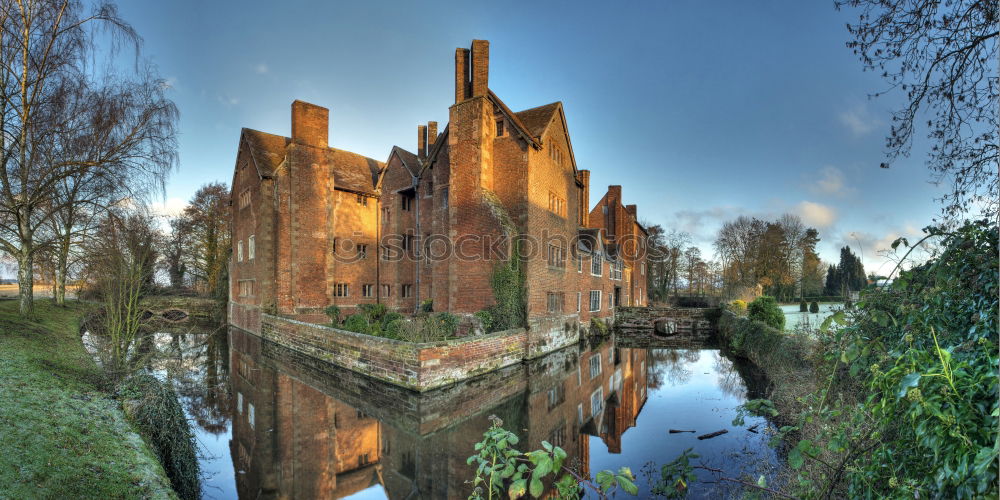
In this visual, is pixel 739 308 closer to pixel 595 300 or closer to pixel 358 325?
pixel 595 300

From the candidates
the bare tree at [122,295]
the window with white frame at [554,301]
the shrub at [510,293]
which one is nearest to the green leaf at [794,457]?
the bare tree at [122,295]

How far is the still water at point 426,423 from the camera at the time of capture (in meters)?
6.99

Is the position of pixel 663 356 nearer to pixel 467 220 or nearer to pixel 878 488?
pixel 467 220

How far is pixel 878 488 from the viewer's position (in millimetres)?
2803

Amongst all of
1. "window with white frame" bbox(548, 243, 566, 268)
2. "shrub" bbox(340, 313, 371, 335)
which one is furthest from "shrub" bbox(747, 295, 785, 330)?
"shrub" bbox(340, 313, 371, 335)

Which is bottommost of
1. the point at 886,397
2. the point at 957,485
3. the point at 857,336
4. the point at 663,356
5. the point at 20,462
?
the point at 663,356

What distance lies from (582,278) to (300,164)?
58.7ft

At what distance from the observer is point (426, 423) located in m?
9.20

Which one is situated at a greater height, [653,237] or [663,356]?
[653,237]

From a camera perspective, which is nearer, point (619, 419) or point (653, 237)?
point (619, 419)

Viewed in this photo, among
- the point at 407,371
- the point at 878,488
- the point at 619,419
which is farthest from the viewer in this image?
the point at 407,371

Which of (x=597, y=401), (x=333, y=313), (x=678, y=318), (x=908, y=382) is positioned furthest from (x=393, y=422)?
(x=678, y=318)

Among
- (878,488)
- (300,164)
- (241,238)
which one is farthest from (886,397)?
(241,238)

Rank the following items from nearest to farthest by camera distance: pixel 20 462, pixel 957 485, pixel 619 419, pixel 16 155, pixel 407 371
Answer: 1. pixel 957 485
2. pixel 20 462
3. pixel 619 419
4. pixel 407 371
5. pixel 16 155
